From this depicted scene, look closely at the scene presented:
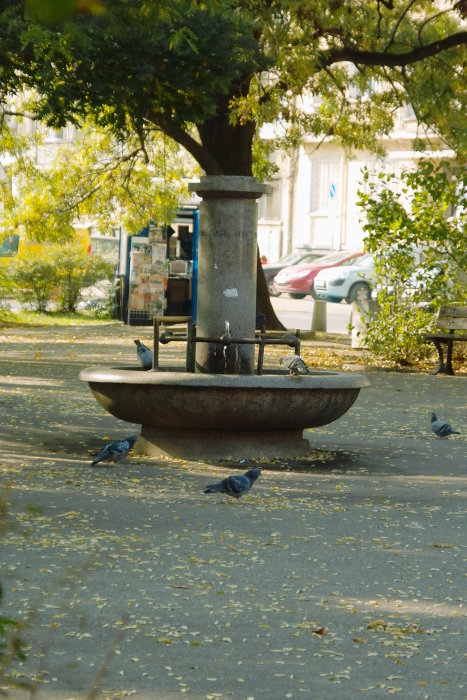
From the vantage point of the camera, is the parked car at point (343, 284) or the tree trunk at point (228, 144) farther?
the parked car at point (343, 284)

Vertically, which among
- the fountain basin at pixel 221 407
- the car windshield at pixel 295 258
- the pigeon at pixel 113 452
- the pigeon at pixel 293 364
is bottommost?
the pigeon at pixel 113 452

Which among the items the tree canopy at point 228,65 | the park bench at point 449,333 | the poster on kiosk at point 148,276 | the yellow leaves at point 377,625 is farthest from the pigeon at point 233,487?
the poster on kiosk at point 148,276

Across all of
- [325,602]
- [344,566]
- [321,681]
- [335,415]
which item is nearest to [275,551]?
[344,566]

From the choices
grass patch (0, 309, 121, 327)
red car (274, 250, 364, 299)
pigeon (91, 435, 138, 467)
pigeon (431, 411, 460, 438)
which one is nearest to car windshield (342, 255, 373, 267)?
red car (274, 250, 364, 299)

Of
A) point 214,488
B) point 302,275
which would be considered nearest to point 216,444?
point 214,488

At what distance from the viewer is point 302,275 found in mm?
42969

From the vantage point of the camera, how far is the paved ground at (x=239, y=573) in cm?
454

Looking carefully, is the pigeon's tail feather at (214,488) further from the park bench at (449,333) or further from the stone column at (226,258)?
the park bench at (449,333)

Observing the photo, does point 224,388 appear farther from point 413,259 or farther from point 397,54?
point 397,54

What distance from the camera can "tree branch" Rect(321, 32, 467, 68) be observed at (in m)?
19.5

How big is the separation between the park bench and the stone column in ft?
25.4

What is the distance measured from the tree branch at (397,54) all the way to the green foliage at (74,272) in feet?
38.3

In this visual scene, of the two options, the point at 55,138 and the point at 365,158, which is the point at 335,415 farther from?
the point at 55,138

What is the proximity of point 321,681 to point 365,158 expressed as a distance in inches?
2091
